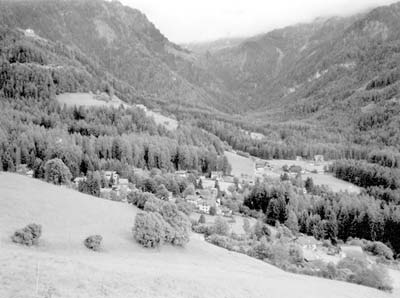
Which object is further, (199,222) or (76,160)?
(76,160)

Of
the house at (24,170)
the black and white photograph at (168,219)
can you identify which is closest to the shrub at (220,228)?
the black and white photograph at (168,219)

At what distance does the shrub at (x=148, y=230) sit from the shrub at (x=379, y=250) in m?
56.4

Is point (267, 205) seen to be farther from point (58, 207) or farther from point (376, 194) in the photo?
point (58, 207)

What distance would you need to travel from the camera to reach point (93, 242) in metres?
59.4

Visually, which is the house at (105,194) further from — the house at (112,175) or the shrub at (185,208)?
the shrub at (185,208)

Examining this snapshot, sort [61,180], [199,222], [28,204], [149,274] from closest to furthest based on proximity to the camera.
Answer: [149,274], [28,204], [199,222], [61,180]

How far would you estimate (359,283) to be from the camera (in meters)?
71.8

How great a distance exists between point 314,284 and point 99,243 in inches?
1168

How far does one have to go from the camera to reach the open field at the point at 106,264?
3672cm

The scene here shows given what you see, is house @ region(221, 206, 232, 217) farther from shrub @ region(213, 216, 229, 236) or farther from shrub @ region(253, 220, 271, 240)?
shrub @ region(213, 216, 229, 236)

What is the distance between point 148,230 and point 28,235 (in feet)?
58.4

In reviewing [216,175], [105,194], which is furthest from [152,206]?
[216,175]

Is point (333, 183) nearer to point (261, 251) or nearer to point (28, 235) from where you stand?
point (261, 251)

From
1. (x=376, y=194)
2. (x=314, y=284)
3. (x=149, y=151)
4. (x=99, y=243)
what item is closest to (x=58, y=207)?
(x=99, y=243)
